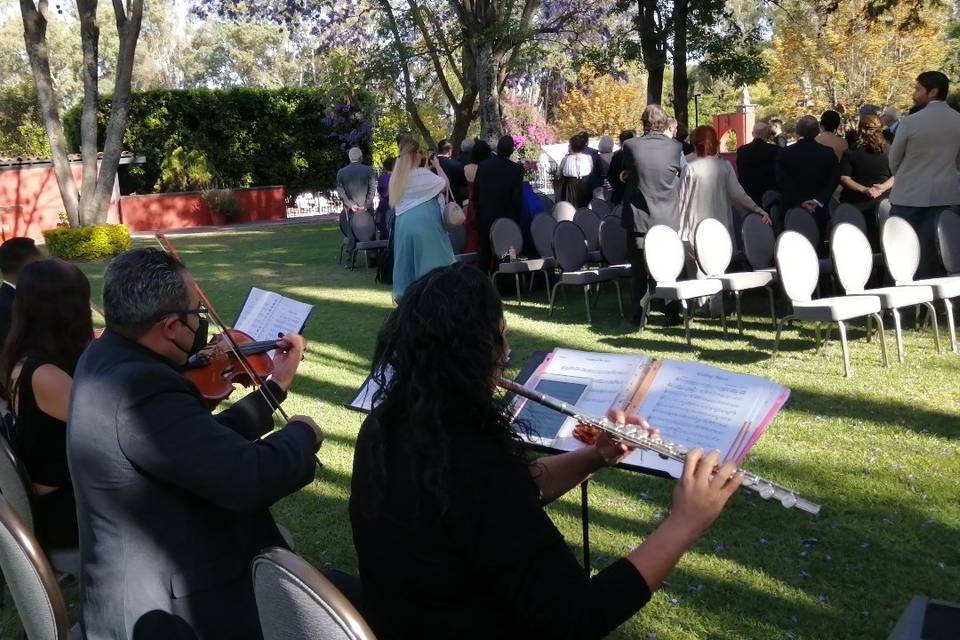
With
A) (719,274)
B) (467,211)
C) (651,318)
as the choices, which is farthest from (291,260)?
(719,274)

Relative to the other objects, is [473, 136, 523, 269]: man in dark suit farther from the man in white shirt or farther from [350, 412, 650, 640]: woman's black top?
[350, 412, 650, 640]: woman's black top

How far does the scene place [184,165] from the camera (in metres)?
30.0

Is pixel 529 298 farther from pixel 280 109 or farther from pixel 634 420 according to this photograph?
pixel 280 109

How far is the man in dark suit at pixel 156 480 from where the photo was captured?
258 cm

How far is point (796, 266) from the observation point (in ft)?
25.1

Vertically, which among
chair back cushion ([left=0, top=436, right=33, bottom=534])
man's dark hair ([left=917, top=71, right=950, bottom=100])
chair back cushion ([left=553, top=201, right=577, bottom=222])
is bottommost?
chair back cushion ([left=0, top=436, right=33, bottom=534])

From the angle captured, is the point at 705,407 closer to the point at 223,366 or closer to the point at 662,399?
the point at 662,399

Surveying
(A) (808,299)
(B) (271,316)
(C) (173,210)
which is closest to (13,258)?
(B) (271,316)

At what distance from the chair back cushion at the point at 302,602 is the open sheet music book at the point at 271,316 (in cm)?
253

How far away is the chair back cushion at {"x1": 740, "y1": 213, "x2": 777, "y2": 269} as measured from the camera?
9461 millimetres

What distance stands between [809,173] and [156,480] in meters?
8.84

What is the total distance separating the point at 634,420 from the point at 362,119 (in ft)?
94.7

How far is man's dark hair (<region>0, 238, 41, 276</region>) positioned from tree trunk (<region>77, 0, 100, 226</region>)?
1623 centimetres

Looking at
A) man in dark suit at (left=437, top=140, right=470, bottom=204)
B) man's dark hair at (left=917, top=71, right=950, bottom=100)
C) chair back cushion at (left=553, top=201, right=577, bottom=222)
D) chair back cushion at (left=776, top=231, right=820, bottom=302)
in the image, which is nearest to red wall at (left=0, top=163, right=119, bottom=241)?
man in dark suit at (left=437, top=140, right=470, bottom=204)
